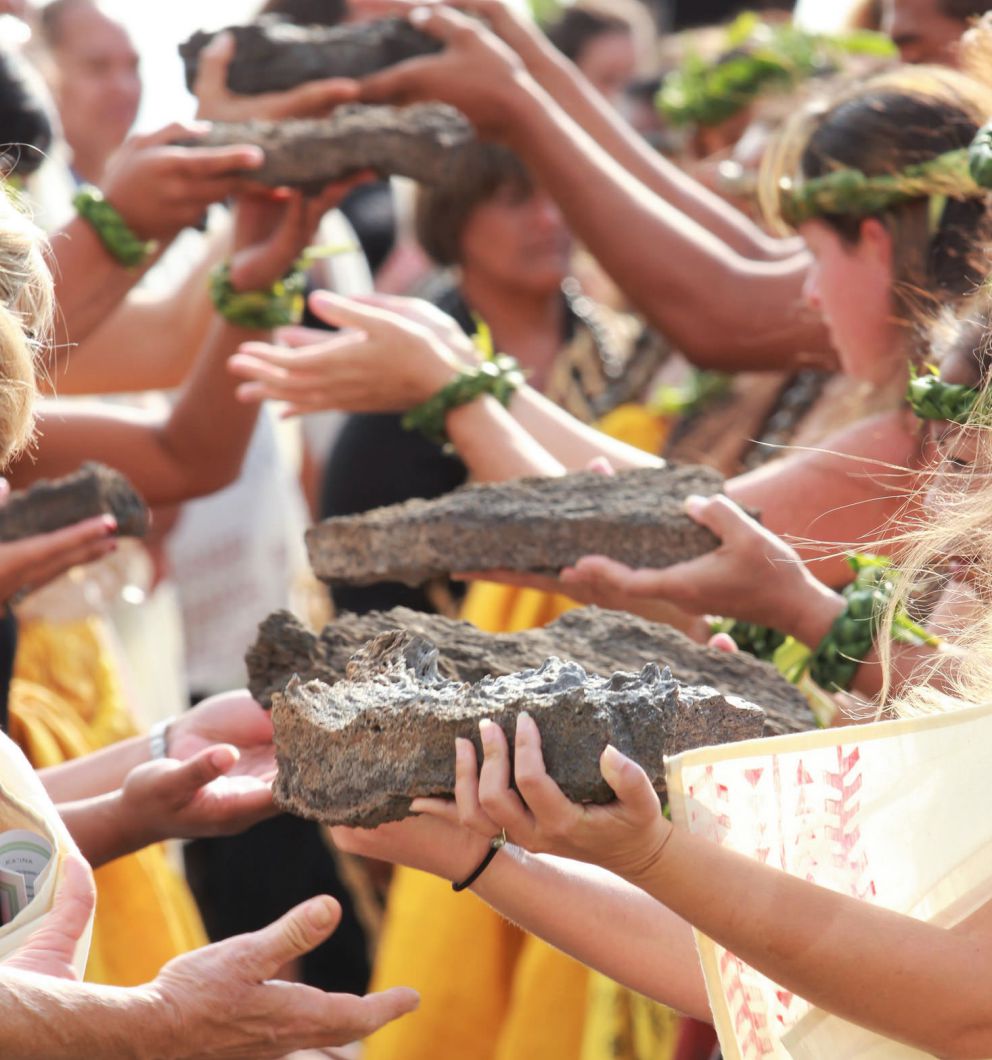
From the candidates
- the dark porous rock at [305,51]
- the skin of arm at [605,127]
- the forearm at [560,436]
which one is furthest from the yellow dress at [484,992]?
the dark porous rock at [305,51]

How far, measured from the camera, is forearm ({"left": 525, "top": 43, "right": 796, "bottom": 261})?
354cm

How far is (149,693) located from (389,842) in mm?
2919

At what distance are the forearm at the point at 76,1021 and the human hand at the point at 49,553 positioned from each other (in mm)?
1137

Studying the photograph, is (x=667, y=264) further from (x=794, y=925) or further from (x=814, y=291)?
(x=794, y=925)

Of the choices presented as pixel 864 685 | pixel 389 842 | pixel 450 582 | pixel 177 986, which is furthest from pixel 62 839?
pixel 450 582

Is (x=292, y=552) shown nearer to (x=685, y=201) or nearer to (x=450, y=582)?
(x=450, y=582)

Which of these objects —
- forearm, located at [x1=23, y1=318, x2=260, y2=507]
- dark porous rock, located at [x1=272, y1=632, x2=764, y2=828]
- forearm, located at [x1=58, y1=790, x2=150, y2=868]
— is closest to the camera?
dark porous rock, located at [x1=272, y1=632, x2=764, y2=828]

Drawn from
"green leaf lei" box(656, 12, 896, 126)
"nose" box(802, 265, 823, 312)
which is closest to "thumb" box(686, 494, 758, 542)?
"nose" box(802, 265, 823, 312)

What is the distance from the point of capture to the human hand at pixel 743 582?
2.18m

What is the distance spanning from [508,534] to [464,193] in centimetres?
189

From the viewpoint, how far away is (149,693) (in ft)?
14.7

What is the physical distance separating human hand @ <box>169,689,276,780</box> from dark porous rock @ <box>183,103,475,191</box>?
120cm

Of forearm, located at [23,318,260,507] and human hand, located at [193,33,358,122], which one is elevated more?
human hand, located at [193,33,358,122]

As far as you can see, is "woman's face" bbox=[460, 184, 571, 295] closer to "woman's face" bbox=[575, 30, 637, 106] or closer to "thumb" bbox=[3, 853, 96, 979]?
"woman's face" bbox=[575, 30, 637, 106]
